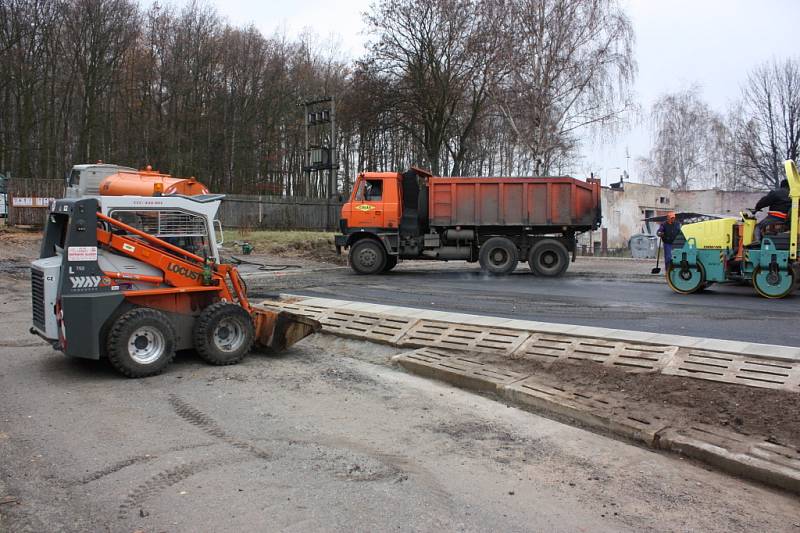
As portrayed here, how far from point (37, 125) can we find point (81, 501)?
117ft

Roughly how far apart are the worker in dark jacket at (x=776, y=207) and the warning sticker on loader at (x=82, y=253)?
12603 millimetres

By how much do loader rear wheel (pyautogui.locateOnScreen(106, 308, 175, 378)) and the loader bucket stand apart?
1248mm

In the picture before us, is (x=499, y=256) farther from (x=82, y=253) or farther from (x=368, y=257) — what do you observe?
(x=82, y=253)

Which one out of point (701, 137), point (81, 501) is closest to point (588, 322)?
point (81, 501)

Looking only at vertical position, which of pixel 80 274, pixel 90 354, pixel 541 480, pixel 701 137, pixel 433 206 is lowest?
pixel 541 480

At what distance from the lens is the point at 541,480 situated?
4488mm

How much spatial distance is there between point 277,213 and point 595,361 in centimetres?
2746

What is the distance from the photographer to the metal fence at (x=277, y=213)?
30547 millimetres

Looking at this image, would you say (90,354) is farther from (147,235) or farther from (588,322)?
(588,322)

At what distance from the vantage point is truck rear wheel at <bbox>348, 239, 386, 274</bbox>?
1855cm

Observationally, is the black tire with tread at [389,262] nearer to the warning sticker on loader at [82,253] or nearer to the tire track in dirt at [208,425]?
the warning sticker on loader at [82,253]

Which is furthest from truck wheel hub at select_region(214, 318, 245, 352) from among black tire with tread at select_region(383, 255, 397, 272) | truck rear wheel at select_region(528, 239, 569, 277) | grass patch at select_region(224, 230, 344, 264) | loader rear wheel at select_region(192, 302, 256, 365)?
grass patch at select_region(224, 230, 344, 264)

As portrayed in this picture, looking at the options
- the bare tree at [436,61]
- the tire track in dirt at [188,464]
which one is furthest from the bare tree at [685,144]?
the tire track in dirt at [188,464]

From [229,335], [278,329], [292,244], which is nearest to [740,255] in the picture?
[278,329]
